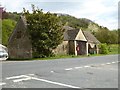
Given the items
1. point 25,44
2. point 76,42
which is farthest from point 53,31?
point 76,42

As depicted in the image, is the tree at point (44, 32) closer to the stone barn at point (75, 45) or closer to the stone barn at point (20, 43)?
the stone barn at point (20, 43)

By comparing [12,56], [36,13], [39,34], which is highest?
[36,13]

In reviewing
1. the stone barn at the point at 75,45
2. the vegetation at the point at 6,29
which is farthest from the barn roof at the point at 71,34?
the vegetation at the point at 6,29

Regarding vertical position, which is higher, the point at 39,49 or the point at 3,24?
the point at 3,24

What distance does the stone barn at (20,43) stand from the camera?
1863 inches

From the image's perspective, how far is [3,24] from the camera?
68.8 meters

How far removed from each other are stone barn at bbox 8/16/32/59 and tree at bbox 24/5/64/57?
4.95 feet

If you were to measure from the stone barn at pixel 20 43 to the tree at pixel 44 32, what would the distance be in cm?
151

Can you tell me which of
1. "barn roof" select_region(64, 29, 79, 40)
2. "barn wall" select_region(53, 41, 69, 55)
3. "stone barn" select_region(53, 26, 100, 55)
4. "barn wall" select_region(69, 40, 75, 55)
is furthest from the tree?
"barn roof" select_region(64, 29, 79, 40)

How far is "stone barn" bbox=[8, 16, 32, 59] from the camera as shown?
47312 mm

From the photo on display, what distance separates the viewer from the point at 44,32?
44688 mm

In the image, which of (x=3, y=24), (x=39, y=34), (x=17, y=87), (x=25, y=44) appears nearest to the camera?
(x=17, y=87)

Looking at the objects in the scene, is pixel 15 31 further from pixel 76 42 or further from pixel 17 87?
pixel 17 87

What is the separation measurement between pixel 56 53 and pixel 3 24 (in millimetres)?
23320
